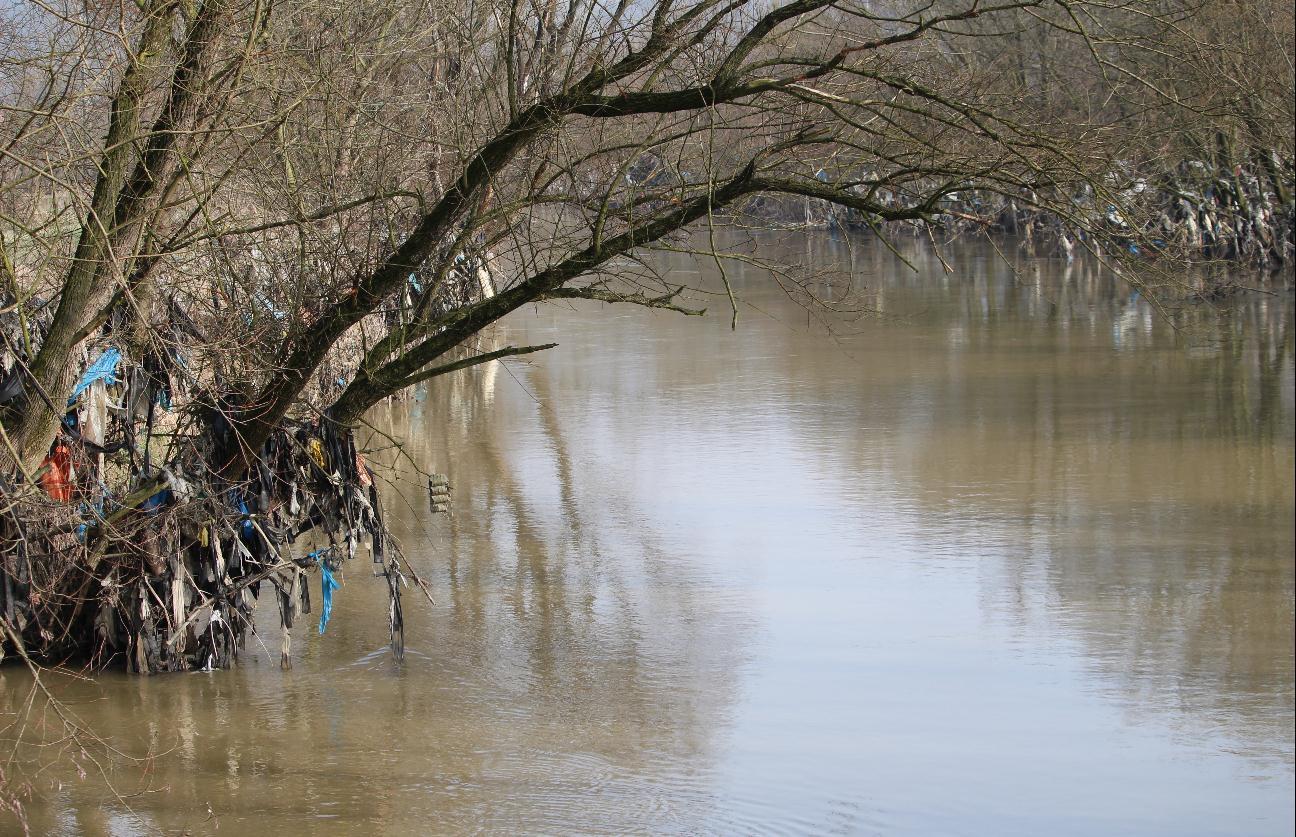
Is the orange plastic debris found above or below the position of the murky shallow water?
above

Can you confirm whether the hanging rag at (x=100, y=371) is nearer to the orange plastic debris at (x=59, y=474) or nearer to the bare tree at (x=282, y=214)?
the bare tree at (x=282, y=214)

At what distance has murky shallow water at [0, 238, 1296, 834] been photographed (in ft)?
25.8

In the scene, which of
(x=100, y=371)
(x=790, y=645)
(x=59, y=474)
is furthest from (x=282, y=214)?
(x=790, y=645)

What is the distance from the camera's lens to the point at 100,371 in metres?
8.65

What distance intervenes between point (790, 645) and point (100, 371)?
4.72 metres

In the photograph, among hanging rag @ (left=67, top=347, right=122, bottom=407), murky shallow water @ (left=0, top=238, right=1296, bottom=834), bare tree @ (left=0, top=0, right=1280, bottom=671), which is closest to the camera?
bare tree @ (left=0, top=0, right=1280, bottom=671)

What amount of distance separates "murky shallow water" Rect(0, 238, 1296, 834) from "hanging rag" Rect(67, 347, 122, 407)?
75.1 inches

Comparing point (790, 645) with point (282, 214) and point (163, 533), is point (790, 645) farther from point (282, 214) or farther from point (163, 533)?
point (282, 214)

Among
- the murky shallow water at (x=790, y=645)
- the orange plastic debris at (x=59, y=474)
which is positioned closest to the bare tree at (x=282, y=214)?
the orange plastic debris at (x=59, y=474)

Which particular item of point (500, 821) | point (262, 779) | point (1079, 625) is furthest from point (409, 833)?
point (1079, 625)

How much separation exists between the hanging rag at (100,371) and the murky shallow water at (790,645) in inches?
75.1

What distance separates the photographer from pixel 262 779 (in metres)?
8.08

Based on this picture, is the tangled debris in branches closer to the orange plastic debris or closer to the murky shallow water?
the orange plastic debris

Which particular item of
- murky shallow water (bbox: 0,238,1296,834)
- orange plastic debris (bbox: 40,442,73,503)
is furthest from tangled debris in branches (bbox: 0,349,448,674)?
murky shallow water (bbox: 0,238,1296,834)
